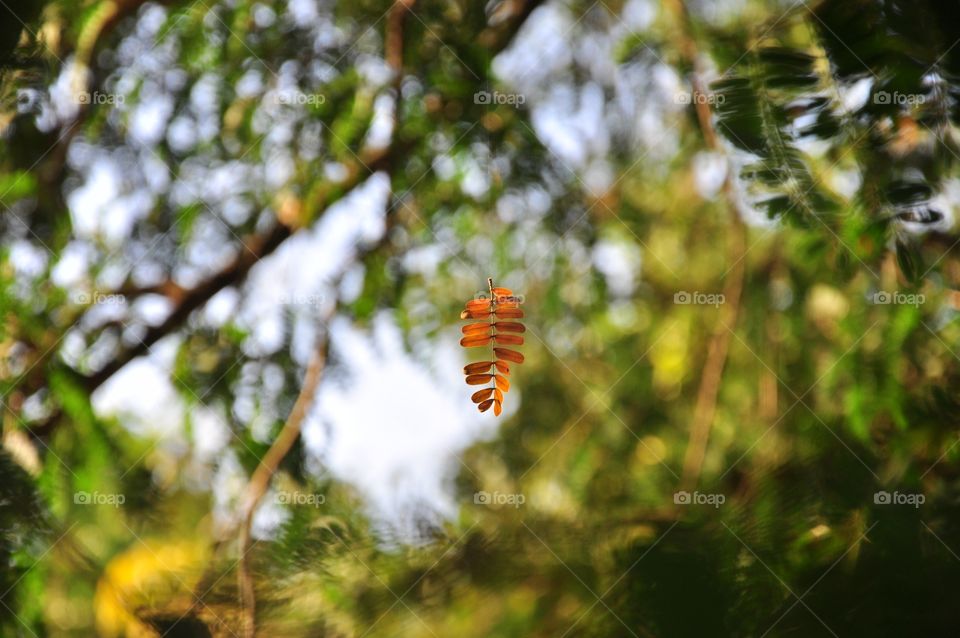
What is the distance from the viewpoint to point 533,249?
958 mm

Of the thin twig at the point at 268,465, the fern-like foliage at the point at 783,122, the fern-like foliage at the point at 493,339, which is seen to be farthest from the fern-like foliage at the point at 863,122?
the thin twig at the point at 268,465

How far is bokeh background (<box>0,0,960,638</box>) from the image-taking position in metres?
0.86

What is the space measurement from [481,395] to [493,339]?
0.20 feet

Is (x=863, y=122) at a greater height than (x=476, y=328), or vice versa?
(x=863, y=122)

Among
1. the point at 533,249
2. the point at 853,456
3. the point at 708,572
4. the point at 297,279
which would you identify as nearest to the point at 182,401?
the point at 297,279

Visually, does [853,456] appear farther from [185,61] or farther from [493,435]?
[185,61]

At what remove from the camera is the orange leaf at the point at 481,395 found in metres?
0.89

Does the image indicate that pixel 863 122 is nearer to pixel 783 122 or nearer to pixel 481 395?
pixel 783 122

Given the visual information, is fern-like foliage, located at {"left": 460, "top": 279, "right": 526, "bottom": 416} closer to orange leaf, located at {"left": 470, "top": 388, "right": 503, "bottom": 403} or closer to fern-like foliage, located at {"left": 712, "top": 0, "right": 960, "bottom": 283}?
orange leaf, located at {"left": 470, "top": 388, "right": 503, "bottom": 403}

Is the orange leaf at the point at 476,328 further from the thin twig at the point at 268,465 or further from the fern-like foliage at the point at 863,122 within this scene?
the fern-like foliage at the point at 863,122

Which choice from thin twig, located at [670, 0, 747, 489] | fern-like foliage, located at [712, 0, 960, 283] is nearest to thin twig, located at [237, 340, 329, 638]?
thin twig, located at [670, 0, 747, 489]

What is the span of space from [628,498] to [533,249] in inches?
11.4

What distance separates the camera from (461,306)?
37.4 inches

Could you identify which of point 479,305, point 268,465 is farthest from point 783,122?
point 268,465
